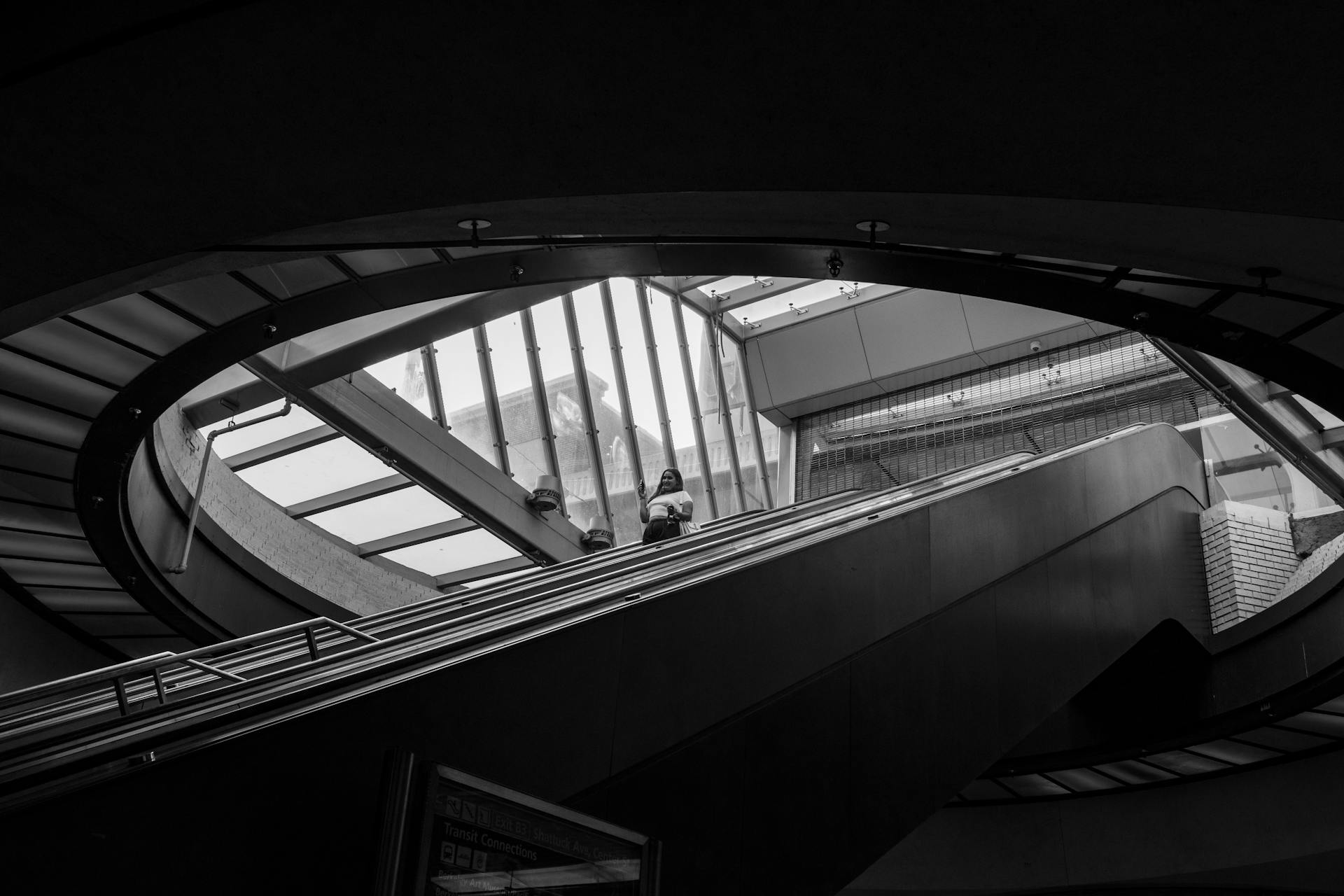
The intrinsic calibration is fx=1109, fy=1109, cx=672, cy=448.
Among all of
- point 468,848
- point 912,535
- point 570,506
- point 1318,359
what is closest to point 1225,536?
point 1318,359

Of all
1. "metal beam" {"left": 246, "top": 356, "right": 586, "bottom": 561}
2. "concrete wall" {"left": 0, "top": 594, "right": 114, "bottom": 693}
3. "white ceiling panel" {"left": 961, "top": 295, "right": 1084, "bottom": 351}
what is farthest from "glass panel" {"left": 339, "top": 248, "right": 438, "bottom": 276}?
"white ceiling panel" {"left": 961, "top": 295, "right": 1084, "bottom": 351}

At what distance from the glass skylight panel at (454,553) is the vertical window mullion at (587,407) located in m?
2.25

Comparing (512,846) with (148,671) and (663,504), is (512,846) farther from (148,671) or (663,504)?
(663,504)

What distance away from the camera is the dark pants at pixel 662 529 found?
1050 cm

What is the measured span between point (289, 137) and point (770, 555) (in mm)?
3175

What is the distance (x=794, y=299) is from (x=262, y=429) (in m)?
12.2

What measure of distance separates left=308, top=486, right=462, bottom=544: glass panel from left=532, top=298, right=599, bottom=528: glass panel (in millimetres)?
2756

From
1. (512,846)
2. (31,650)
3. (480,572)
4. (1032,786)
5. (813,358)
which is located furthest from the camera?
(813,358)

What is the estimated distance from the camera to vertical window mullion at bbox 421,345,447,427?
55.8 feet

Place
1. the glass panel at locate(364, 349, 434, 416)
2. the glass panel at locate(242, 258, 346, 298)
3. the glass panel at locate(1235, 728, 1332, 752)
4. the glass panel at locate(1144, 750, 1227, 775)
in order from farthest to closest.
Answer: the glass panel at locate(364, 349, 434, 416) < the glass panel at locate(1144, 750, 1227, 775) < the glass panel at locate(1235, 728, 1332, 752) < the glass panel at locate(242, 258, 346, 298)

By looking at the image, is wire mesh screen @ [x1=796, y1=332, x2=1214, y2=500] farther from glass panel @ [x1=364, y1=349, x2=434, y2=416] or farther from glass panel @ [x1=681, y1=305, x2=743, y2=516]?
glass panel @ [x1=364, y1=349, x2=434, y2=416]

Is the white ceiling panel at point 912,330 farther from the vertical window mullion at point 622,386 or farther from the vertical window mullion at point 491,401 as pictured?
the vertical window mullion at point 491,401

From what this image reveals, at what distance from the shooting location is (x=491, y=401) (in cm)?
1825

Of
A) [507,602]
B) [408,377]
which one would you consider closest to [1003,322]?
[408,377]
